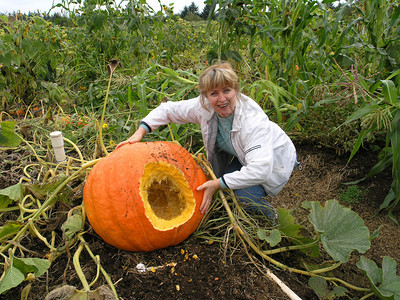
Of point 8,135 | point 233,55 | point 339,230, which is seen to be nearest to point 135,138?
point 8,135

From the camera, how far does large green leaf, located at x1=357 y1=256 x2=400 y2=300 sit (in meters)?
1.33

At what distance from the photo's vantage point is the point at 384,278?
1396 millimetres

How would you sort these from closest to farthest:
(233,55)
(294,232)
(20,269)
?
(20,269)
(294,232)
(233,55)

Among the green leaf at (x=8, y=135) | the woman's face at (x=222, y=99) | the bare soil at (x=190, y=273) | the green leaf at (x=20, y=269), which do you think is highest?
the woman's face at (x=222, y=99)

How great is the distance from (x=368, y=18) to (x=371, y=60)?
1.23ft

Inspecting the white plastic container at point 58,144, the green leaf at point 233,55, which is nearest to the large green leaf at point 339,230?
the white plastic container at point 58,144

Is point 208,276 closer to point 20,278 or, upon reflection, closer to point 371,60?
point 20,278

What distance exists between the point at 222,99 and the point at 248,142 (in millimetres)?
280

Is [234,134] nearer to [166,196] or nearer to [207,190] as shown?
[207,190]

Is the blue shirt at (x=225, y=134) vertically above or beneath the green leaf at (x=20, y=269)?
above

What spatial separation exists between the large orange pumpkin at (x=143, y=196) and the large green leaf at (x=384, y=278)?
0.82 meters

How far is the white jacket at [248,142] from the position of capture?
5.59 feet

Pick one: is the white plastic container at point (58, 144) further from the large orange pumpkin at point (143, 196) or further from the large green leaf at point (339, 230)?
the large green leaf at point (339, 230)

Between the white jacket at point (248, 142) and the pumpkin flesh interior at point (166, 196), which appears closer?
the pumpkin flesh interior at point (166, 196)
